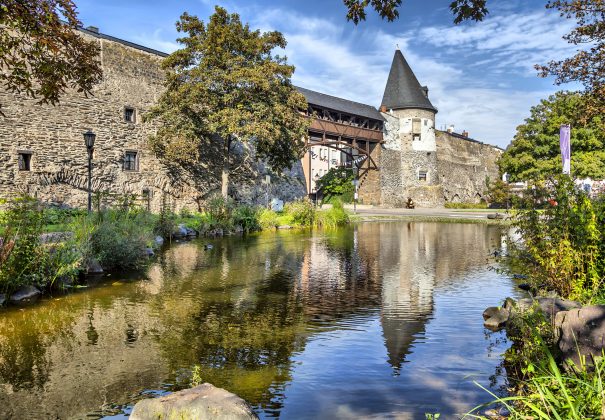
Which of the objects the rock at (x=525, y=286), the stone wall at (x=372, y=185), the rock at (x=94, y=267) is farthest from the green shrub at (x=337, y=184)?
the rock at (x=525, y=286)

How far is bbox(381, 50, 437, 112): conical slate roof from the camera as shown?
46.5m

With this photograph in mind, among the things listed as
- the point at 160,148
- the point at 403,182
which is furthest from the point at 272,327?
the point at 403,182

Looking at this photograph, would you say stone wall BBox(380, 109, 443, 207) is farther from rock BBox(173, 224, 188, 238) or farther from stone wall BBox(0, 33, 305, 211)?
rock BBox(173, 224, 188, 238)

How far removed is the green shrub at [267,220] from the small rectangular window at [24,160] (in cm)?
1025

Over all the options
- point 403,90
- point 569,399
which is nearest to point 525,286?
point 569,399

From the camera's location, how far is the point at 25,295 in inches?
292

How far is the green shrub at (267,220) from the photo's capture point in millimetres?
22061

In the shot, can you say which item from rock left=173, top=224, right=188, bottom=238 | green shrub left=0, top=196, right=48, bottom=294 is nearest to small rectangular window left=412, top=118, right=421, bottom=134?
rock left=173, top=224, right=188, bottom=238

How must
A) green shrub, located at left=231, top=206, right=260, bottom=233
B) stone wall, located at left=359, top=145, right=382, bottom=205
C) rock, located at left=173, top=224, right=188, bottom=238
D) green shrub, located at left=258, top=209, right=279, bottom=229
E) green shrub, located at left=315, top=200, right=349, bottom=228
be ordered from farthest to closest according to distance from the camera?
stone wall, located at left=359, top=145, right=382, bottom=205
green shrub, located at left=315, top=200, right=349, bottom=228
green shrub, located at left=258, top=209, right=279, bottom=229
green shrub, located at left=231, top=206, right=260, bottom=233
rock, located at left=173, top=224, right=188, bottom=238

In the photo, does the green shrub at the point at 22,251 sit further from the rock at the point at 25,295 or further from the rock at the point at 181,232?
the rock at the point at 181,232

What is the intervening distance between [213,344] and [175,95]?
19.6 meters

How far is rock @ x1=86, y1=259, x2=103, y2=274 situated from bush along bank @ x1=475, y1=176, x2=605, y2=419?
7498 millimetres

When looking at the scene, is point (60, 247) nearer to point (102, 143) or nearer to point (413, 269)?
point (413, 269)

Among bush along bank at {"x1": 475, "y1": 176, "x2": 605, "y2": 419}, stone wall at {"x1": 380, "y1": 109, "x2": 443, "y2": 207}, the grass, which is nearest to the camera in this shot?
bush along bank at {"x1": 475, "y1": 176, "x2": 605, "y2": 419}
